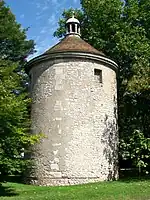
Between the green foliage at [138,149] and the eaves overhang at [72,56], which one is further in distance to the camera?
the eaves overhang at [72,56]

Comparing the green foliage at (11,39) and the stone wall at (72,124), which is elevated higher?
the green foliage at (11,39)

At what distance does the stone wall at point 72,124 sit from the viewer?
1964cm

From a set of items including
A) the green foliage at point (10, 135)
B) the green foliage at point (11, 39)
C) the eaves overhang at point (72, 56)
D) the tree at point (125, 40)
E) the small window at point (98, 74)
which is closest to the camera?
the green foliage at point (10, 135)

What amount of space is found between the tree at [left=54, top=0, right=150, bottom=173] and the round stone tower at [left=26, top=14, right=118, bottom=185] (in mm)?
4923

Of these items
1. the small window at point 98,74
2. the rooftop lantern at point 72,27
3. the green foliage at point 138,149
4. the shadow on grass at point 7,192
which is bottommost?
the shadow on grass at point 7,192

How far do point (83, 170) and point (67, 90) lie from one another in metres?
4.73

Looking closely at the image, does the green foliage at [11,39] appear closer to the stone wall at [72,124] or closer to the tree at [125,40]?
the tree at [125,40]

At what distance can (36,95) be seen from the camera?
21.5 meters

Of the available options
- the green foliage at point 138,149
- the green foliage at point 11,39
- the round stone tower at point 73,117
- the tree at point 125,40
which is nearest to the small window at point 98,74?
the round stone tower at point 73,117

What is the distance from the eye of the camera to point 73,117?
20.1 meters

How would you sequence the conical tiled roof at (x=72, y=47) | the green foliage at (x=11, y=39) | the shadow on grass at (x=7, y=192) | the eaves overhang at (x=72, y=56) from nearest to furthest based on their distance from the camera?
the shadow on grass at (x=7, y=192), the eaves overhang at (x=72, y=56), the conical tiled roof at (x=72, y=47), the green foliage at (x=11, y=39)

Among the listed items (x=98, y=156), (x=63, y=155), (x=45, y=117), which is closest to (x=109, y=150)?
(x=98, y=156)

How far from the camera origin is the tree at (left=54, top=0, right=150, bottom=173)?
1036 inches

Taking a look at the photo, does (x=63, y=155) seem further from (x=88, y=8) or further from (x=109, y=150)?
(x=88, y=8)
